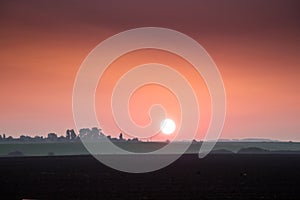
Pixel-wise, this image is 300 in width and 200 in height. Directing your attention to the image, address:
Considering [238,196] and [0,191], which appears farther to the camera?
[0,191]

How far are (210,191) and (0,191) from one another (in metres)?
30.8

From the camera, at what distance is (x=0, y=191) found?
8681 centimetres

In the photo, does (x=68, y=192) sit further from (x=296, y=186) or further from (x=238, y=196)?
(x=296, y=186)

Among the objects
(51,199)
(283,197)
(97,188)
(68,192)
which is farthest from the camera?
(97,188)

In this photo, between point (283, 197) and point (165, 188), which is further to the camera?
point (165, 188)

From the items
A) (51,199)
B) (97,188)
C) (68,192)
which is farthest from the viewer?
(97,188)

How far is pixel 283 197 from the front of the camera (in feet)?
257

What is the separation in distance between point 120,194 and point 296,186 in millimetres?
32684

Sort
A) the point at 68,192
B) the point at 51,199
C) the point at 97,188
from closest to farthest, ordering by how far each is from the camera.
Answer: the point at 51,199 < the point at 68,192 < the point at 97,188

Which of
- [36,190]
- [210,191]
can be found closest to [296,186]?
[210,191]

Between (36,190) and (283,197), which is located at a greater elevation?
(36,190)

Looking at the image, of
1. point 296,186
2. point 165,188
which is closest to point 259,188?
point 296,186

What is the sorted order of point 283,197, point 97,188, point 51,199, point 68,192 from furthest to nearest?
point 97,188, point 68,192, point 283,197, point 51,199

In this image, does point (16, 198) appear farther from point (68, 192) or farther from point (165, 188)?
point (165, 188)
